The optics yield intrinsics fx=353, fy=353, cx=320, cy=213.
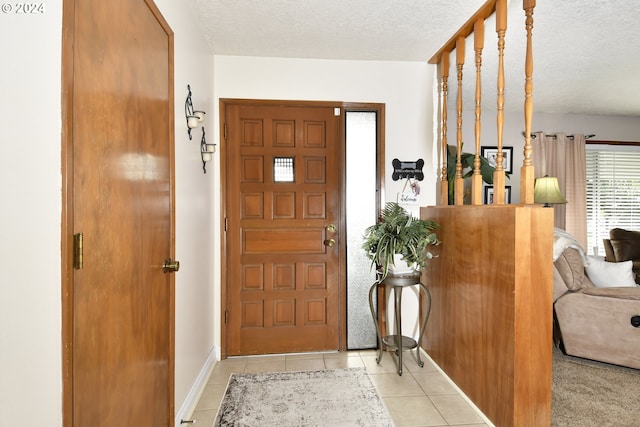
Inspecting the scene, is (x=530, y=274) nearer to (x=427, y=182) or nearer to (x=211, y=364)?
(x=427, y=182)

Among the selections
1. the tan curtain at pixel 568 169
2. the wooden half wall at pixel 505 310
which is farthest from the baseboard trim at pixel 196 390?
the tan curtain at pixel 568 169

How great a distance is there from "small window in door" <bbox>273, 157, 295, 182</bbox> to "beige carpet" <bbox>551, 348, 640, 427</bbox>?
2.43 meters

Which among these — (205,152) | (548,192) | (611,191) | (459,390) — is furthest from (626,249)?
(205,152)

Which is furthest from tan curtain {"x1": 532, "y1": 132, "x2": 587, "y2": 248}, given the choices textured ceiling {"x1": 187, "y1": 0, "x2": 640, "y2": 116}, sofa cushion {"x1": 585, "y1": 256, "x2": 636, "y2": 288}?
sofa cushion {"x1": 585, "y1": 256, "x2": 636, "y2": 288}

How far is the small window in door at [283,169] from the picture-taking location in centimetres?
304

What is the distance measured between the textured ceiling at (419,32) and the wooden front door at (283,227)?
21.0 inches

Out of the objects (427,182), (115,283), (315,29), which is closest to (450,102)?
(427,182)

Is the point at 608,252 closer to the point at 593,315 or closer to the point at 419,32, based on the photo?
the point at 593,315

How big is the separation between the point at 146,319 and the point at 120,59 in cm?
104

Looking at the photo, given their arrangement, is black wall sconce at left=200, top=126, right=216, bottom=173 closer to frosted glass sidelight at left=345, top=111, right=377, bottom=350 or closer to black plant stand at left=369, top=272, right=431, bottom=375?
frosted glass sidelight at left=345, top=111, right=377, bottom=350

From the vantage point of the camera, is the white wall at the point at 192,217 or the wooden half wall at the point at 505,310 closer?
the wooden half wall at the point at 505,310

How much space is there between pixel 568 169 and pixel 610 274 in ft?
7.80

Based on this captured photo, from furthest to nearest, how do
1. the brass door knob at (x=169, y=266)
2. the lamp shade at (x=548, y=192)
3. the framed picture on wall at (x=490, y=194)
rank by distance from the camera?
the framed picture on wall at (x=490, y=194) → the lamp shade at (x=548, y=192) → the brass door knob at (x=169, y=266)

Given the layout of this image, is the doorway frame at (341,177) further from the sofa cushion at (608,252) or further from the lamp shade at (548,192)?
the sofa cushion at (608,252)
